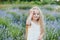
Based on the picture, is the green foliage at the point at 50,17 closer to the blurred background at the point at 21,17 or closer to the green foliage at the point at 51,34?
the blurred background at the point at 21,17

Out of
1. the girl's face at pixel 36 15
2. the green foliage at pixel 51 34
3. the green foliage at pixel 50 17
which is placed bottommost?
the green foliage at pixel 51 34

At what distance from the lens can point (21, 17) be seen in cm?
242

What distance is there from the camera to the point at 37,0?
247cm

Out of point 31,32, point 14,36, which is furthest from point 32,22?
point 14,36

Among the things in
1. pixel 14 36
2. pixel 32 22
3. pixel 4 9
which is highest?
pixel 4 9

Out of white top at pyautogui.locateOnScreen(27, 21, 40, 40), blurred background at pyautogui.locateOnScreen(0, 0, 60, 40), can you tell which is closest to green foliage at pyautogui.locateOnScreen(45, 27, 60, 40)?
blurred background at pyautogui.locateOnScreen(0, 0, 60, 40)

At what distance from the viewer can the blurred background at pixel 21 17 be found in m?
2.38

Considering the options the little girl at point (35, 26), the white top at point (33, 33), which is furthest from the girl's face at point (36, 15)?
the white top at point (33, 33)

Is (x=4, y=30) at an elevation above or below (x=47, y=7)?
below

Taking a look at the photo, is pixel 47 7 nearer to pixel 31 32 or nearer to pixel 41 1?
pixel 41 1

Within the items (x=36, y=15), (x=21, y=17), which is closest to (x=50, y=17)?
(x=36, y=15)

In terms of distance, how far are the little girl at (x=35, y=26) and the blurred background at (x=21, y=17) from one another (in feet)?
0.17

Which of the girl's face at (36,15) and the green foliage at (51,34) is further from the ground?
the girl's face at (36,15)

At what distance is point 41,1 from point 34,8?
153mm
